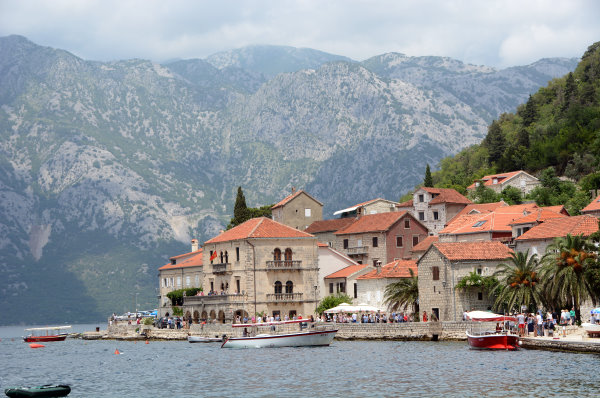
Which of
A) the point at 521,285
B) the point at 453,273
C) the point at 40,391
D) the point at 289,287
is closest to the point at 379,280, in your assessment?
the point at 289,287

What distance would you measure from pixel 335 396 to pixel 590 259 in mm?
30515

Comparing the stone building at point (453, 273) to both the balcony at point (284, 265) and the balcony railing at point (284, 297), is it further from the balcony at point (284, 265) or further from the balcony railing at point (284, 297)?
the balcony at point (284, 265)

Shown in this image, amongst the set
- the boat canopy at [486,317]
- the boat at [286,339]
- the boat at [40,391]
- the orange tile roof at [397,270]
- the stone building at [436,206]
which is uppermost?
the stone building at [436,206]

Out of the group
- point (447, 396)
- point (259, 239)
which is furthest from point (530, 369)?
point (259, 239)

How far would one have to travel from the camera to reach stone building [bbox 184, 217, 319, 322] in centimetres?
10081

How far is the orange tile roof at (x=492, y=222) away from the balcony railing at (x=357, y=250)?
13.8 metres

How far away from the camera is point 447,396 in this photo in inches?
1865

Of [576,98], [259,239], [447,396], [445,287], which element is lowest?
[447,396]

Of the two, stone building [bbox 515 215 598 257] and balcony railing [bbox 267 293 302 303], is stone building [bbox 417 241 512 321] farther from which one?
balcony railing [bbox 267 293 302 303]

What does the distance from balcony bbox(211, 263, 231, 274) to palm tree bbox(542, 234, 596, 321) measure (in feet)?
131

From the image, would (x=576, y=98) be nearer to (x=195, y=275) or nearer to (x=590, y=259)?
(x=195, y=275)

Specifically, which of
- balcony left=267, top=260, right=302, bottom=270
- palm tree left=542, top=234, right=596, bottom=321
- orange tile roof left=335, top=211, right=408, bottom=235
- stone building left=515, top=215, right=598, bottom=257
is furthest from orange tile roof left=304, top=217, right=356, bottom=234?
palm tree left=542, top=234, right=596, bottom=321

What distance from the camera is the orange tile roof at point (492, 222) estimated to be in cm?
9800

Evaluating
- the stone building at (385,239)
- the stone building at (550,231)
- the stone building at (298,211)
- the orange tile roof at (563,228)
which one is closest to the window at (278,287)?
the stone building at (385,239)
